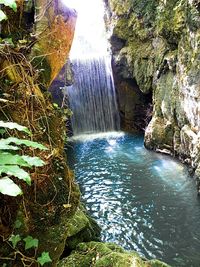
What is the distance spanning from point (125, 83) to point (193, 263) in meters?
14.9

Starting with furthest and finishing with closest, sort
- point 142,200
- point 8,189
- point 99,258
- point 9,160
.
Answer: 1. point 142,200
2. point 99,258
3. point 9,160
4. point 8,189

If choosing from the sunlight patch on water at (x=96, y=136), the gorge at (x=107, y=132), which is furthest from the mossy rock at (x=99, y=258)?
the sunlight patch on water at (x=96, y=136)

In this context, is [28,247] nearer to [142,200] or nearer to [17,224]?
[17,224]

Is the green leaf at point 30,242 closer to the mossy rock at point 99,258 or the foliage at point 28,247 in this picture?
the foliage at point 28,247

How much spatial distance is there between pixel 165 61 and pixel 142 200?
306 inches

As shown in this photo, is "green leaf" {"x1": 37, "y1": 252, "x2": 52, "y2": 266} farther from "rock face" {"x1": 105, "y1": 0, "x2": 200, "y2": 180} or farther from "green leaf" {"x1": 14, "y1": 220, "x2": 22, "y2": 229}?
"rock face" {"x1": 105, "y1": 0, "x2": 200, "y2": 180}

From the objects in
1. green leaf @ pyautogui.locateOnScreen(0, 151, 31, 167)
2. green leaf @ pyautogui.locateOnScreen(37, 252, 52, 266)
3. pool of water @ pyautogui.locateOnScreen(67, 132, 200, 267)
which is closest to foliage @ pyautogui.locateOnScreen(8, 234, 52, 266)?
green leaf @ pyautogui.locateOnScreen(37, 252, 52, 266)

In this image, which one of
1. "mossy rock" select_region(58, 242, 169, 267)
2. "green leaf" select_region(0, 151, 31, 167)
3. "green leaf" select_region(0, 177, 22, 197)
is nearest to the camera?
"green leaf" select_region(0, 177, 22, 197)

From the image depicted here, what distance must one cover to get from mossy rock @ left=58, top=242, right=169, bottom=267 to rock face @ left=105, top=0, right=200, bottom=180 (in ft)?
20.7

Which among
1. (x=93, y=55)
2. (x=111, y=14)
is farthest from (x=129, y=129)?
(x=111, y=14)

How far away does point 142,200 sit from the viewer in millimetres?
11383

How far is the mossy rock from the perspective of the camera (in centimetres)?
540

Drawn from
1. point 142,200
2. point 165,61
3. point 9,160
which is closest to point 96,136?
point 165,61

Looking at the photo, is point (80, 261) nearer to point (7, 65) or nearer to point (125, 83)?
point (7, 65)
